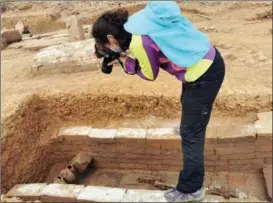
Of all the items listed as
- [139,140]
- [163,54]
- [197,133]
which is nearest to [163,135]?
[139,140]

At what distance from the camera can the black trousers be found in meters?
2.88

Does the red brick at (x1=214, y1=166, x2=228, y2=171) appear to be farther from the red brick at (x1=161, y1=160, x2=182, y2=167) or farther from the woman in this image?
the woman

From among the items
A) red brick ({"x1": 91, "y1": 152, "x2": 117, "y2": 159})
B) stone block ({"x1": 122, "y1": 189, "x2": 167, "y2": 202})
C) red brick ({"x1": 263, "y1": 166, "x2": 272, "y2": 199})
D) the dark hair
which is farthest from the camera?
red brick ({"x1": 91, "y1": 152, "x2": 117, "y2": 159})

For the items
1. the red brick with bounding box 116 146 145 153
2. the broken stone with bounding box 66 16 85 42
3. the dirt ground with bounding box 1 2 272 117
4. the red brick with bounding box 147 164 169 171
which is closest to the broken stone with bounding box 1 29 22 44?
the dirt ground with bounding box 1 2 272 117

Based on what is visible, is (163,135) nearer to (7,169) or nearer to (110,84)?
(110,84)

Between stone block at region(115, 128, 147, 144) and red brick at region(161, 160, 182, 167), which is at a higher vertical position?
stone block at region(115, 128, 147, 144)

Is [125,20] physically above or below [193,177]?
above

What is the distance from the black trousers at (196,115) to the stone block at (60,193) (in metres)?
1.33

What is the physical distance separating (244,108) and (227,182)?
101 cm

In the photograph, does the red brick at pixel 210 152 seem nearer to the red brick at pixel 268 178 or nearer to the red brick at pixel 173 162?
the red brick at pixel 173 162

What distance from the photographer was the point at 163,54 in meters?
2.80

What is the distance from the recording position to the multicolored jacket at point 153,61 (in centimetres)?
273

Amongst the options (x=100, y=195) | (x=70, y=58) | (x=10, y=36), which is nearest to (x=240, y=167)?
(x=100, y=195)

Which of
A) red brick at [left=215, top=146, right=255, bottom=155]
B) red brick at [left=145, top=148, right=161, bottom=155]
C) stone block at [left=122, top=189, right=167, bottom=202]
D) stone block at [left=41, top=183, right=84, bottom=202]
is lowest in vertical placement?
red brick at [left=145, top=148, right=161, bottom=155]
